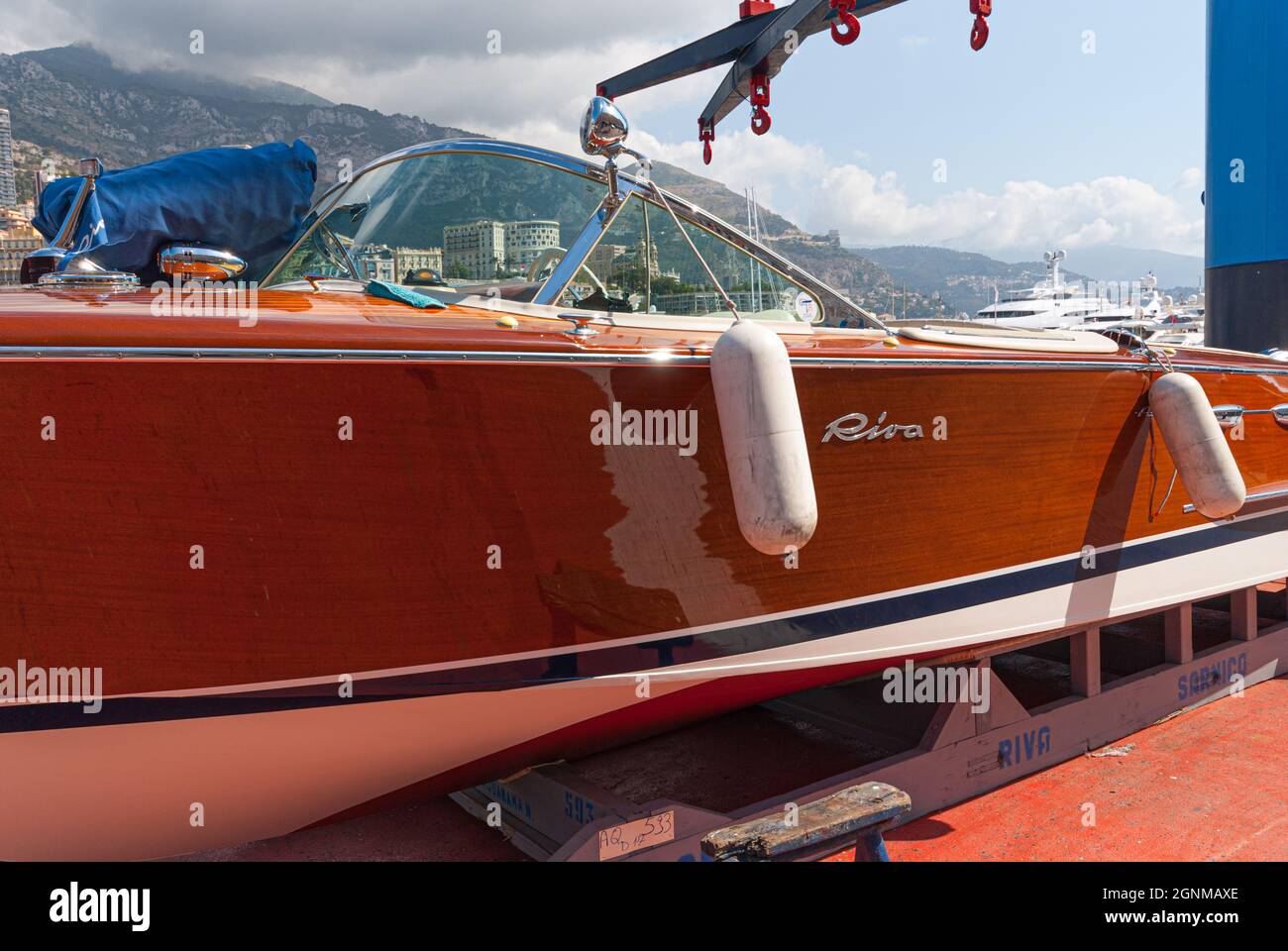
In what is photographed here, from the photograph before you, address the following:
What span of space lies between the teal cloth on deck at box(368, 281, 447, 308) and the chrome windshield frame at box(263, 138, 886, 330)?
0.30 m

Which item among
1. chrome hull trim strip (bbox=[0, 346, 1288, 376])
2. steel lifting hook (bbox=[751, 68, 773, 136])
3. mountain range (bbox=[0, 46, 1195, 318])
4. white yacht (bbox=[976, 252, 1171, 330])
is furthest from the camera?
mountain range (bbox=[0, 46, 1195, 318])

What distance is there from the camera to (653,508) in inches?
90.3

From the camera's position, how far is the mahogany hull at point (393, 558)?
1.84 m

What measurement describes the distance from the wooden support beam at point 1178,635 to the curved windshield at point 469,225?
2716 millimetres

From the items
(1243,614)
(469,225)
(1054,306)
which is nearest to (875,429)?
(469,225)

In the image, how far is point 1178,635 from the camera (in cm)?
377

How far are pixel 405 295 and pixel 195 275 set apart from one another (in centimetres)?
80

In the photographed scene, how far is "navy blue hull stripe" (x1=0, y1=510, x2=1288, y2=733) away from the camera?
6.32ft

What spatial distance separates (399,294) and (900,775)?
190 cm
